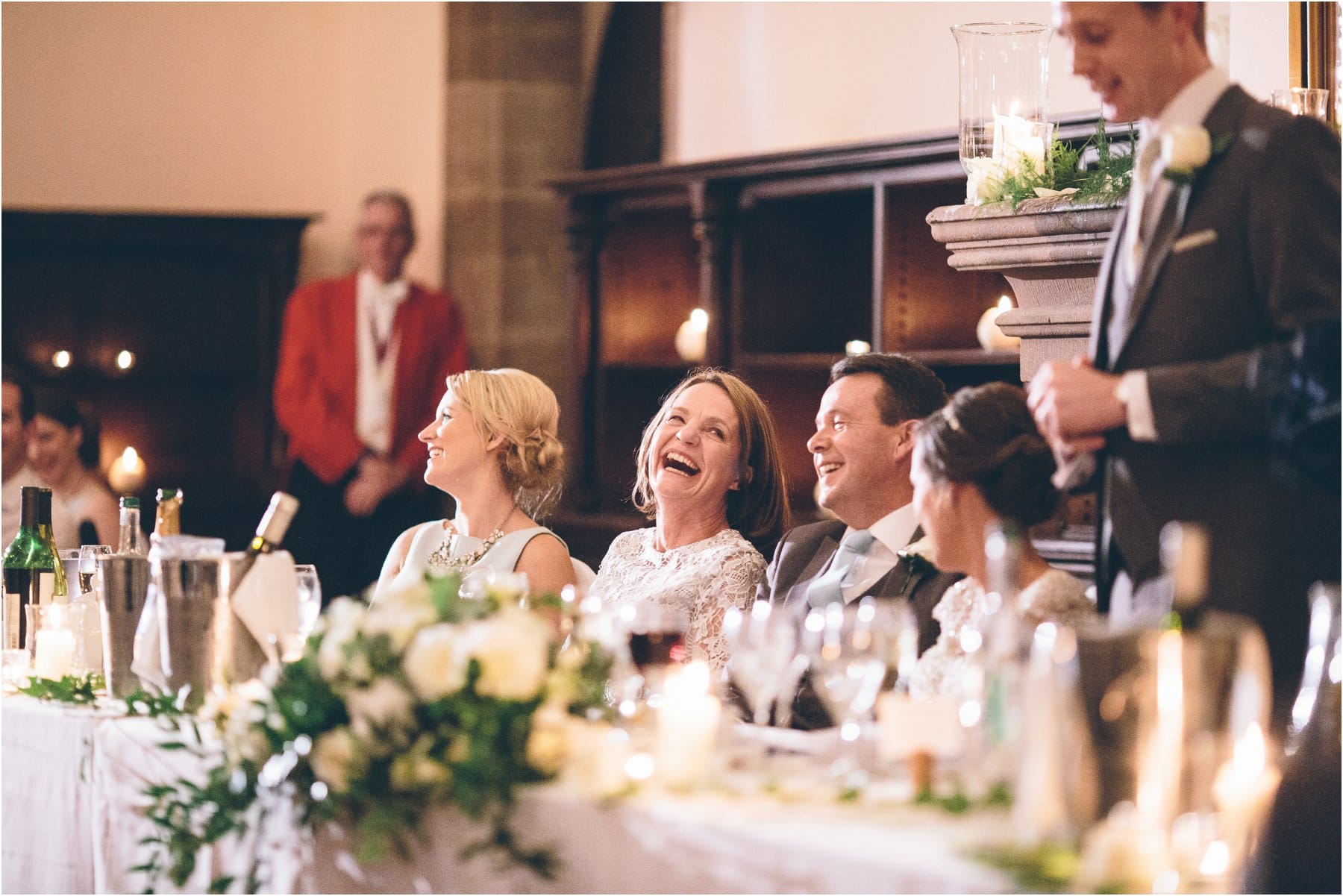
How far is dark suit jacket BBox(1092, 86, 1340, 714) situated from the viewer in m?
1.88

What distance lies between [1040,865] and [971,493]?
2.37 feet

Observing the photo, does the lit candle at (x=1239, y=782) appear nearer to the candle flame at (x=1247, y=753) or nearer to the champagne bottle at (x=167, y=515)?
the candle flame at (x=1247, y=753)

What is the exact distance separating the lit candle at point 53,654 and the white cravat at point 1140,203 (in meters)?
1.63

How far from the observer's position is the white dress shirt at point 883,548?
101 inches

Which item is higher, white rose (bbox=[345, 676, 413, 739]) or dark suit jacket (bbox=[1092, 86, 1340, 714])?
dark suit jacket (bbox=[1092, 86, 1340, 714])

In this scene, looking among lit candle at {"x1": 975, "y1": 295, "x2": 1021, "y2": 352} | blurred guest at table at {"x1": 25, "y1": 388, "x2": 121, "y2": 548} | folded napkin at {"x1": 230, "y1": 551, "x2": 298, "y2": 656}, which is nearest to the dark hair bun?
folded napkin at {"x1": 230, "y1": 551, "x2": 298, "y2": 656}

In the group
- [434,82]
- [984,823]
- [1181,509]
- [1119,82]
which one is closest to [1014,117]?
[1119,82]

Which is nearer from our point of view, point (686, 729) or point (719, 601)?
point (686, 729)

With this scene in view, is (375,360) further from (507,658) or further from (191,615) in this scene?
(507,658)

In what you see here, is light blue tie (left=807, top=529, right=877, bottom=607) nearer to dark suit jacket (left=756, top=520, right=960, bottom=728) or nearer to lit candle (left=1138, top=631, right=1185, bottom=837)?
dark suit jacket (left=756, top=520, right=960, bottom=728)

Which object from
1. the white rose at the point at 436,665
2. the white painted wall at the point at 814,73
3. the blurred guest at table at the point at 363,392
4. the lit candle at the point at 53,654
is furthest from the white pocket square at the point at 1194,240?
the blurred guest at table at the point at 363,392

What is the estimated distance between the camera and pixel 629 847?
→ 161 centimetres

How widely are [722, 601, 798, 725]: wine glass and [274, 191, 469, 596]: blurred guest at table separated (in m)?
4.22

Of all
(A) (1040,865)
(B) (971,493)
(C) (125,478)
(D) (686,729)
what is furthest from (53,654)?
(C) (125,478)
